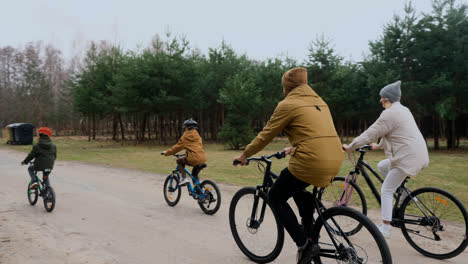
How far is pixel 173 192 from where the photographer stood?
7.25 metres

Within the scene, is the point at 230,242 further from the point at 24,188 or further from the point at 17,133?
the point at 17,133

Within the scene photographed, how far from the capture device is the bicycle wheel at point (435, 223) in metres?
4.04

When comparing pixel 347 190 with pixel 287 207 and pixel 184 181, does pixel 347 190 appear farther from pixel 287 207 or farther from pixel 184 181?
pixel 184 181

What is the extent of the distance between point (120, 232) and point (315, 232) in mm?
3336

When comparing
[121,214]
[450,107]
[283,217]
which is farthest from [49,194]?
[450,107]

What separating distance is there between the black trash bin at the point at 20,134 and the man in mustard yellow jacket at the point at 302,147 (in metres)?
37.4

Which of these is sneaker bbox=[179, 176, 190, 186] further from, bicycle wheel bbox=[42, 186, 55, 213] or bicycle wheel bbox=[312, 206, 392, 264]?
bicycle wheel bbox=[312, 206, 392, 264]

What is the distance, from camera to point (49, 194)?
683 centimetres

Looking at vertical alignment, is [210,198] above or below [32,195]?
above

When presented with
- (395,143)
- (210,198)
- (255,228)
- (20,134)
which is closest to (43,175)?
(210,198)

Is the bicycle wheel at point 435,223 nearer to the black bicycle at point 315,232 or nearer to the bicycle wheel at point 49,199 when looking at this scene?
the black bicycle at point 315,232

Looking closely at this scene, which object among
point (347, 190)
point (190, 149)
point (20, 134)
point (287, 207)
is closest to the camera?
point (287, 207)

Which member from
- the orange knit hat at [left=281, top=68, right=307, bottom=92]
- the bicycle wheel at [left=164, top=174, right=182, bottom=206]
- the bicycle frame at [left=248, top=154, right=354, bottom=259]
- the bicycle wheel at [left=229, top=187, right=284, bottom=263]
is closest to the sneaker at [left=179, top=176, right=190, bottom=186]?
the bicycle wheel at [left=164, top=174, right=182, bottom=206]

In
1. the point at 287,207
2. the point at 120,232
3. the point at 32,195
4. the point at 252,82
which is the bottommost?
the point at 120,232
